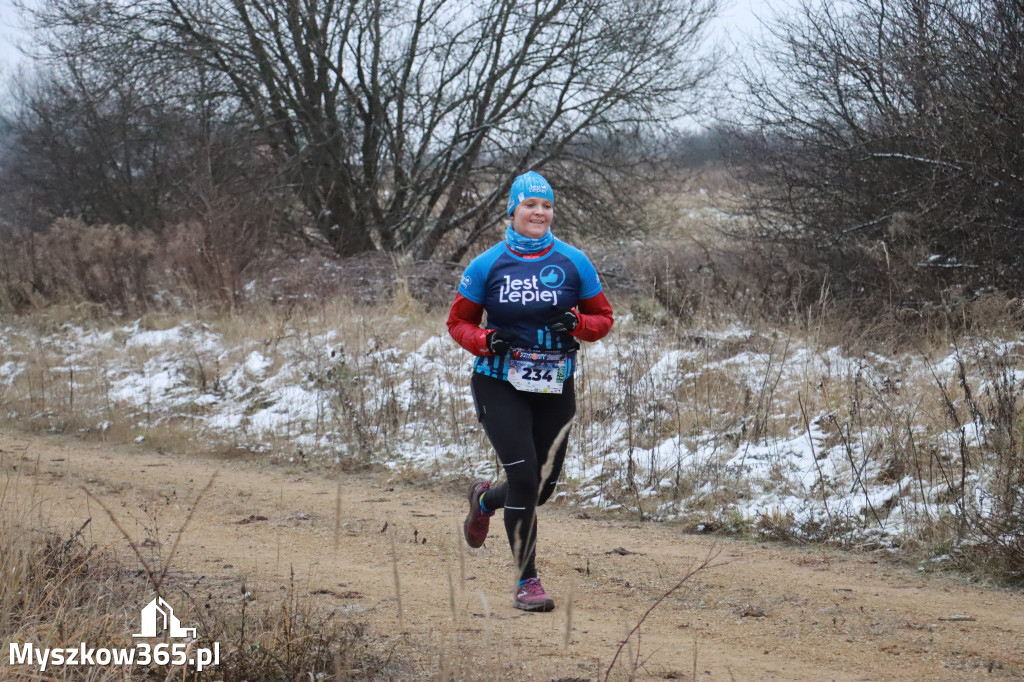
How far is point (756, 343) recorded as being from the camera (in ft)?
31.8

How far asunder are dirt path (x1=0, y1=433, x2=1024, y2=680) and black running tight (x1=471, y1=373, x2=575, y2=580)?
1.36ft

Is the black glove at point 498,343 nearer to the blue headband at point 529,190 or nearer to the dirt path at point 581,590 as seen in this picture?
the blue headband at point 529,190

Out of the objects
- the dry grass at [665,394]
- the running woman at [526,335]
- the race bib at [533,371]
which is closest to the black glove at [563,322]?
the running woman at [526,335]

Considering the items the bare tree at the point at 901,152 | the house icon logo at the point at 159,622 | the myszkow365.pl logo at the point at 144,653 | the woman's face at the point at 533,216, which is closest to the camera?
the myszkow365.pl logo at the point at 144,653

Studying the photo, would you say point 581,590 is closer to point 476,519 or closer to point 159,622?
point 476,519

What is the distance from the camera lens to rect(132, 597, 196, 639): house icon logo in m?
3.29

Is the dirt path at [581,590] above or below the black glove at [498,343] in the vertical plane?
below

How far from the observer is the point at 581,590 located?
4977mm

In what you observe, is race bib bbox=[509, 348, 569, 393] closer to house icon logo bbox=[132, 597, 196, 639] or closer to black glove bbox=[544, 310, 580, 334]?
black glove bbox=[544, 310, 580, 334]

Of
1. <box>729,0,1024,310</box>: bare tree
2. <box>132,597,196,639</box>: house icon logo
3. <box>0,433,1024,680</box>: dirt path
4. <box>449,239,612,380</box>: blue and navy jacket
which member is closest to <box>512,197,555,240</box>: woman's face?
<box>449,239,612,380</box>: blue and navy jacket

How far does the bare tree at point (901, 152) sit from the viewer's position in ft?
30.8

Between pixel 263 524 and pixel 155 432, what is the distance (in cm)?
387

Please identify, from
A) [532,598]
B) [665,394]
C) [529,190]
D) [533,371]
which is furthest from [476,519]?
[665,394]

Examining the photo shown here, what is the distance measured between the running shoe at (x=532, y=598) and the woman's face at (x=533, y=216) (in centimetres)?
162
